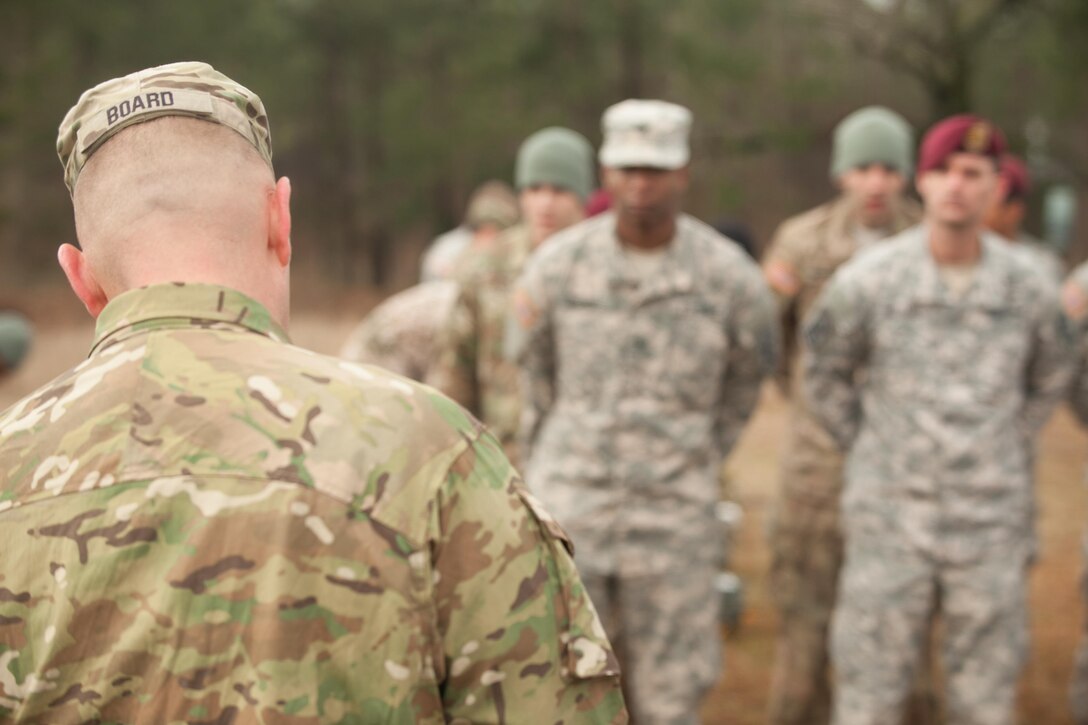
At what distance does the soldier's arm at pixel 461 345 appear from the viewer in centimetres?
481

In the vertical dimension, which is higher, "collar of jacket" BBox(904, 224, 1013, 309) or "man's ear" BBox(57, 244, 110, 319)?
"collar of jacket" BBox(904, 224, 1013, 309)

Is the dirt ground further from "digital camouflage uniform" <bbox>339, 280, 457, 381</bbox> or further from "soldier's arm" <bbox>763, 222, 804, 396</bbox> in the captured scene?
"digital camouflage uniform" <bbox>339, 280, 457, 381</bbox>

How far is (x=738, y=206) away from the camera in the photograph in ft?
46.6

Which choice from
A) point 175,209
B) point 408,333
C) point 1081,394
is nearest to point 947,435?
point 1081,394

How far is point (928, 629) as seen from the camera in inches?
157

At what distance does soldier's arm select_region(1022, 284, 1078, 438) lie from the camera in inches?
152

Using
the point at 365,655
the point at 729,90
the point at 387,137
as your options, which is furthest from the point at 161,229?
the point at 387,137

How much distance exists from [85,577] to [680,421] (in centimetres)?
271

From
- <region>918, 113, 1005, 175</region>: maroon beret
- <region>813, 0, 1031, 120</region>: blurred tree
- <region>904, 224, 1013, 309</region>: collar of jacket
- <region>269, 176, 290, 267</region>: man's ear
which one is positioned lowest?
<region>269, 176, 290, 267</region>: man's ear

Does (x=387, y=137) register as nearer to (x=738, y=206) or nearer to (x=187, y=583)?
(x=738, y=206)

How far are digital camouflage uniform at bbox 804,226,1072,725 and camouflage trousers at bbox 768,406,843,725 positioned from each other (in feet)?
2.53

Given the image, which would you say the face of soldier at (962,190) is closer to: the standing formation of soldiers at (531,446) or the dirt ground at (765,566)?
the standing formation of soldiers at (531,446)

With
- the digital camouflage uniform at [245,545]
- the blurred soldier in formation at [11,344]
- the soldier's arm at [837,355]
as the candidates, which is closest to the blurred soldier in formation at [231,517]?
the digital camouflage uniform at [245,545]

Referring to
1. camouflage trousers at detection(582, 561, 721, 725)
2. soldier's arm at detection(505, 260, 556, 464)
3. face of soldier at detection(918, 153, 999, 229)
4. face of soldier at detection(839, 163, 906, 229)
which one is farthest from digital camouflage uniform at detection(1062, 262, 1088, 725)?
soldier's arm at detection(505, 260, 556, 464)
